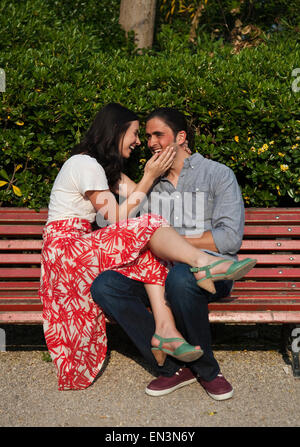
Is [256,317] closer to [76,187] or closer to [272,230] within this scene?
[272,230]

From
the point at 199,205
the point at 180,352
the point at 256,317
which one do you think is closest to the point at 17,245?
the point at 199,205

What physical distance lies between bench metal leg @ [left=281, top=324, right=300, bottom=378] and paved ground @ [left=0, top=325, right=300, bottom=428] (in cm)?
6

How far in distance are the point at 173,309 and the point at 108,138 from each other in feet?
4.09

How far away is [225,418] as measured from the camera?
3.17 metres

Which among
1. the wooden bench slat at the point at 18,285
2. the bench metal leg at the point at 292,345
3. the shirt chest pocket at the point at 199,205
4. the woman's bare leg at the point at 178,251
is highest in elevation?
the shirt chest pocket at the point at 199,205

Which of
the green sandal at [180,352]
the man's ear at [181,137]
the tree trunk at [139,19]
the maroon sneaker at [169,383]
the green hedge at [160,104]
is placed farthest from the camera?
the tree trunk at [139,19]

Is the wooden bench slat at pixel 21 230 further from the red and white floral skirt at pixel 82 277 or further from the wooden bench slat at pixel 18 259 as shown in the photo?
the red and white floral skirt at pixel 82 277

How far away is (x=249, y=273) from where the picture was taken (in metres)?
4.13

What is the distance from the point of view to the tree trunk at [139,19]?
21.2 ft

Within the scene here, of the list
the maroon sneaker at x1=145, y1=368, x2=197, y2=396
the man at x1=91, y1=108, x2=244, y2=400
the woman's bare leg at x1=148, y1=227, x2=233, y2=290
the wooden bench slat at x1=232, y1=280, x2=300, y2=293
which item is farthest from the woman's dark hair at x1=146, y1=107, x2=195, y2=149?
the maroon sneaker at x1=145, y1=368, x2=197, y2=396

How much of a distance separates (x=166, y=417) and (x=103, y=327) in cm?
74

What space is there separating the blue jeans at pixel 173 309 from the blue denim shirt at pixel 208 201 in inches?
13.4

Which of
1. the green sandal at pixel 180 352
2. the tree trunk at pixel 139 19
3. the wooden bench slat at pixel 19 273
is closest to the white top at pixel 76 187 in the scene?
the wooden bench slat at pixel 19 273

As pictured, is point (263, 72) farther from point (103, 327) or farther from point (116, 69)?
point (103, 327)
